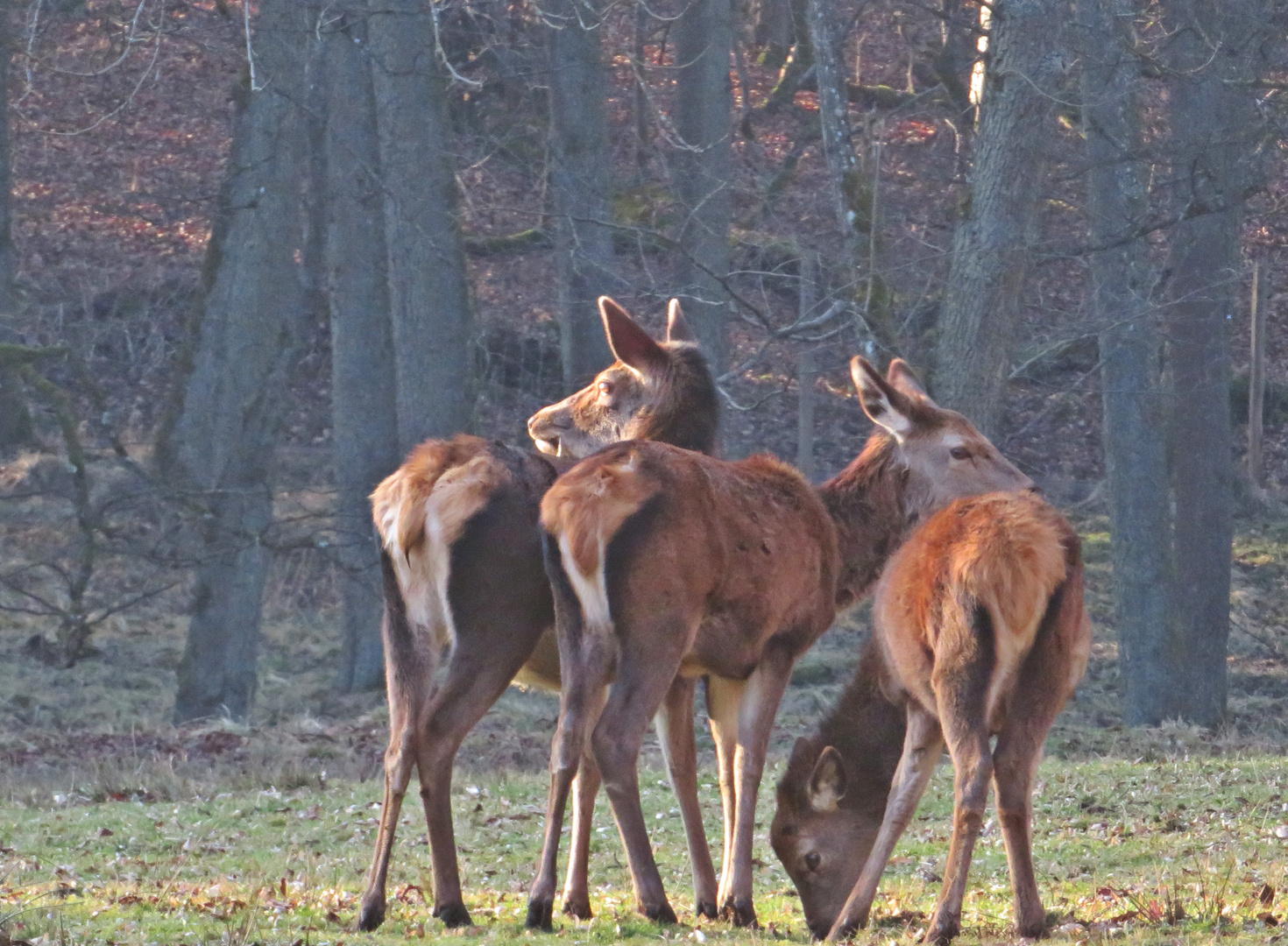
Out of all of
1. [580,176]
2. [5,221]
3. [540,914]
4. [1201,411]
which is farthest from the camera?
[5,221]

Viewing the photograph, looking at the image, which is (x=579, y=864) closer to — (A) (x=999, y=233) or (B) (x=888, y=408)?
(B) (x=888, y=408)

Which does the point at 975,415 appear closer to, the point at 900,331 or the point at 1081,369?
the point at 900,331

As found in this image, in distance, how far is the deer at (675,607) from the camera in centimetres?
625

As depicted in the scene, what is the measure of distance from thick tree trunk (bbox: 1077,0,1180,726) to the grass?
16.1ft

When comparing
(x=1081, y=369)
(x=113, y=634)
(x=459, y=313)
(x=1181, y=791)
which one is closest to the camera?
(x=1181, y=791)

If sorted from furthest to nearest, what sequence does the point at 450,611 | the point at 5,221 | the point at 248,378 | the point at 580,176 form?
the point at 5,221, the point at 248,378, the point at 580,176, the point at 450,611

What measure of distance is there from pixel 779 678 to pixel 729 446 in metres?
16.0

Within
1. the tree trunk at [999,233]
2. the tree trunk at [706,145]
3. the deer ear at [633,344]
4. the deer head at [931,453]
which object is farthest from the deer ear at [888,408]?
the tree trunk at [706,145]

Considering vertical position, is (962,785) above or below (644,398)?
below

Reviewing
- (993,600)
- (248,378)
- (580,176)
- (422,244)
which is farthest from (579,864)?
(248,378)

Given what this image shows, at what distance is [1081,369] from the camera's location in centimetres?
2533

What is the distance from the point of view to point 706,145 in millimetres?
17328

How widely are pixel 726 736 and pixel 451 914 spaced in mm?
1463

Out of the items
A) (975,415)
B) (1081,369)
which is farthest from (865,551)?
(1081,369)
